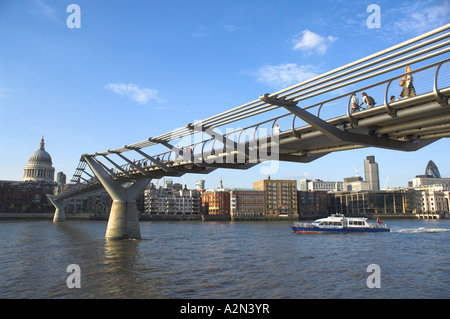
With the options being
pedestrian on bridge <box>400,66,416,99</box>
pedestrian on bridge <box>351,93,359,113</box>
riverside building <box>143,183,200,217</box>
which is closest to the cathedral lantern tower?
riverside building <box>143,183,200,217</box>

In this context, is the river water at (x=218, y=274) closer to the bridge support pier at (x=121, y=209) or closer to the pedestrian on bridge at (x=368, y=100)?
the bridge support pier at (x=121, y=209)

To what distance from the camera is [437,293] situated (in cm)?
1686

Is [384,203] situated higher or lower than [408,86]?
lower

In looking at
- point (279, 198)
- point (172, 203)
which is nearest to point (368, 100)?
point (172, 203)

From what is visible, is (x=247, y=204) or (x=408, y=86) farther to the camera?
(x=247, y=204)

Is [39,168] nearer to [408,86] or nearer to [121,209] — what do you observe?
[121,209]

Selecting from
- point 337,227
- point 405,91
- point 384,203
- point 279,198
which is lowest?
point 337,227

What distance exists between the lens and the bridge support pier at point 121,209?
38.6m

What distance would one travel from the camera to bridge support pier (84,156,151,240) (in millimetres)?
38625

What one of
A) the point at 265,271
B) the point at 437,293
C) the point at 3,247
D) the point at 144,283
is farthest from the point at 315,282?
the point at 3,247

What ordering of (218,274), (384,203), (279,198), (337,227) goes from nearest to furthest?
(218,274), (337,227), (279,198), (384,203)

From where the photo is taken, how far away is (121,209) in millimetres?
→ 38844

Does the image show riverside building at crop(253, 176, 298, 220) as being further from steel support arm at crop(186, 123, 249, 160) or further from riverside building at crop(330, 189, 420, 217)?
steel support arm at crop(186, 123, 249, 160)
